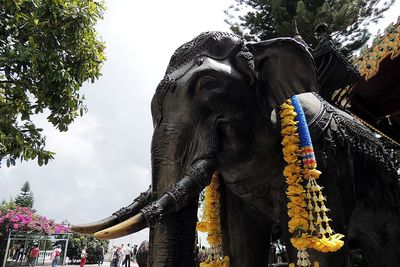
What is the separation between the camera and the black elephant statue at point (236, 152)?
1648mm

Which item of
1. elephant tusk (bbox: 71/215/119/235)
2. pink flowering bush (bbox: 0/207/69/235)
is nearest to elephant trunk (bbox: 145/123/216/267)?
elephant tusk (bbox: 71/215/119/235)

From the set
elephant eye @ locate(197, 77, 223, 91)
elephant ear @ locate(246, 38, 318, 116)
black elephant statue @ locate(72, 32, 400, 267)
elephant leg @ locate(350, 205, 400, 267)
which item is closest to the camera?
black elephant statue @ locate(72, 32, 400, 267)

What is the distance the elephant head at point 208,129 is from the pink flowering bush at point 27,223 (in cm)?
1392

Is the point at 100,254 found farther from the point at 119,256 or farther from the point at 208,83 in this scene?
the point at 208,83

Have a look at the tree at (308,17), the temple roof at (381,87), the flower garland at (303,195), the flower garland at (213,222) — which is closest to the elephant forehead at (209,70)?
the flower garland at (303,195)

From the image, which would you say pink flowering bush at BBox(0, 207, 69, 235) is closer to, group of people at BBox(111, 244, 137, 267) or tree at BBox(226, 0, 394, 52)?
group of people at BBox(111, 244, 137, 267)

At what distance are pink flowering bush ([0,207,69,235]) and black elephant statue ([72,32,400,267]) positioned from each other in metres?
13.7

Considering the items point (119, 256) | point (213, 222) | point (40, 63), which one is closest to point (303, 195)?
point (213, 222)

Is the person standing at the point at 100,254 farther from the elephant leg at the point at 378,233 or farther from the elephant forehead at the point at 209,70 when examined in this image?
the elephant forehead at the point at 209,70

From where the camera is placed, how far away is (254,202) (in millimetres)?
2246

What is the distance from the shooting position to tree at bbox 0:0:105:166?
4.75 meters

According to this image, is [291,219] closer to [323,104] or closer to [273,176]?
[273,176]

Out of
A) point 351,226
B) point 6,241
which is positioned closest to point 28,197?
point 6,241

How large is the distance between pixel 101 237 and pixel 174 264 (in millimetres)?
347
